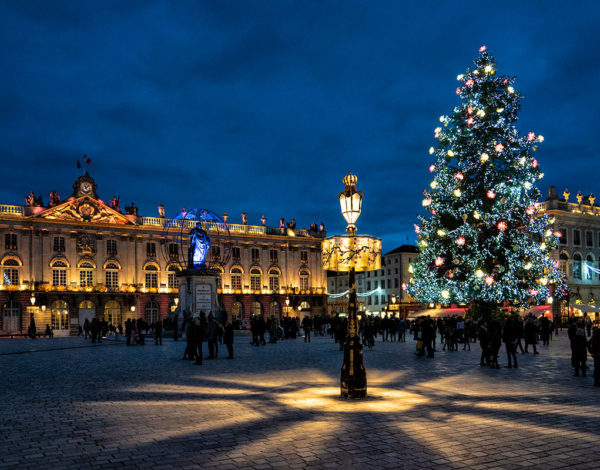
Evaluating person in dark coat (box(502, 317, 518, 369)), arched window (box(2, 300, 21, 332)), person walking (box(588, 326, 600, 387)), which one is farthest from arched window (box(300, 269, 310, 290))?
person walking (box(588, 326, 600, 387))

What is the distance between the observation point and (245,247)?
240 ft

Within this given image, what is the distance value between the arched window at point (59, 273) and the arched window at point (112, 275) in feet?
13.8

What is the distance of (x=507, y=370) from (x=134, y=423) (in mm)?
10543

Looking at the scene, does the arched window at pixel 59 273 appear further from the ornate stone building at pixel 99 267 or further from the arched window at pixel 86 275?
the arched window at pixel 86 275

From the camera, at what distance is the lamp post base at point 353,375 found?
10703 mm

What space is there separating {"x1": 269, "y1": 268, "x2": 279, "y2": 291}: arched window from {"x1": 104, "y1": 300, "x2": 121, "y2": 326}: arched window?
19.2m

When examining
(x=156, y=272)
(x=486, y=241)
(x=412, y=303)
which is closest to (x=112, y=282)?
(x=156, y=272)

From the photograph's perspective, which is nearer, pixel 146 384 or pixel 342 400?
pixel 342 400

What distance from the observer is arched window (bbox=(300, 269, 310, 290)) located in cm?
7681

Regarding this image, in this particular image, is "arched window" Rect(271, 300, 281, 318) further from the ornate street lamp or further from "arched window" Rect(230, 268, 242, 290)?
the ornate street lamp

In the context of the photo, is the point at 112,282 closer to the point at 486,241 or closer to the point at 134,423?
the point at 486,241

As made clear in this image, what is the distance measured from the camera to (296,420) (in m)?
8.65

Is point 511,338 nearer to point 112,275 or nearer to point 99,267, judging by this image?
point 99,267

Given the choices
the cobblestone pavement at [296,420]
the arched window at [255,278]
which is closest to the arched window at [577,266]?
the arched window at [255,278]
